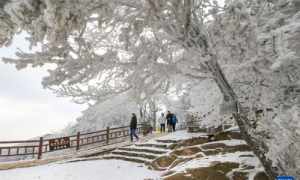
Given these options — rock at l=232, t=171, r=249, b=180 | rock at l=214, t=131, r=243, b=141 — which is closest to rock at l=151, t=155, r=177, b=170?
rock at l=214, t=131, r=243, b=141

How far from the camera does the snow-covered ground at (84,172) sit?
33.3 ft

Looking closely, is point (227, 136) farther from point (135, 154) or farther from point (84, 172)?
point (84, 172)

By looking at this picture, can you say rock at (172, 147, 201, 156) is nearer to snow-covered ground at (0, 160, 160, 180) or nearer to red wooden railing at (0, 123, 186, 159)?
snow-covered ground at (0, 160, 160, 180)

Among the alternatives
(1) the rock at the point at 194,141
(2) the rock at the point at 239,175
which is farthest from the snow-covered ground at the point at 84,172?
(2) the rock at the point at 239,175

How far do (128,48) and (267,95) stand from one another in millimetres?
3139

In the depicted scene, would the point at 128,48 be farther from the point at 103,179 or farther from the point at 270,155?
the point at 103,179

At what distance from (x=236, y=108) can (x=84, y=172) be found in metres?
8.18

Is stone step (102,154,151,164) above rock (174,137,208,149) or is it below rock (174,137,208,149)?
below

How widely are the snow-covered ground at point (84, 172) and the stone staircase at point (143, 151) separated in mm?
641

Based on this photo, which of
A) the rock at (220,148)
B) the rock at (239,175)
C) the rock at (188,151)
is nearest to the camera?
the rock at (239,175)

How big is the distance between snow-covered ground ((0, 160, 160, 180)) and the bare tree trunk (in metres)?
4.81

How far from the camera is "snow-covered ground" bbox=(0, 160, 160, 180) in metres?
10.2

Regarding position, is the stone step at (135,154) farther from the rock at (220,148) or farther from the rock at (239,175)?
the rock at (239,175)

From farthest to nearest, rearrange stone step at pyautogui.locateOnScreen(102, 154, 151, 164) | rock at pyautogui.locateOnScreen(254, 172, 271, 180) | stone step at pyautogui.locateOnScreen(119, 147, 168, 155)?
stone step at pyautogui.locateOnScreen(119, 147, 168, 155) → stone step at pyautogui.locateOnScreen(102, 154, 151, 164) → rock at pyautogui.locateOnScreen(254, 172, 271, 180)
